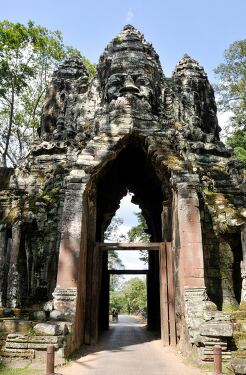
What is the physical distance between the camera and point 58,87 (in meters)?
18.8

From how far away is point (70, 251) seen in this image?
30.9 feet

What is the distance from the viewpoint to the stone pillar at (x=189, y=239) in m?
9.12

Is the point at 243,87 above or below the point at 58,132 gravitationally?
above

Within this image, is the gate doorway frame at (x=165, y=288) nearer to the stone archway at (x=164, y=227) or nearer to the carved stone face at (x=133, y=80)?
the stone archway at (x=164, y=227)

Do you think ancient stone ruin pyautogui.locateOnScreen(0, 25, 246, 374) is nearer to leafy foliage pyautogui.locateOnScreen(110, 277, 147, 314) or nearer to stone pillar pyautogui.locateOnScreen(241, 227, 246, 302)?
stone pillar pyautogui.locateOnScreen(241, 227, 246, 302)

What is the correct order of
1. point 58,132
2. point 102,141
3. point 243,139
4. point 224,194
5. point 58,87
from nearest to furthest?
1. point 102,141
2. point 224,194
3. point 58,132
4. point 58,87
5. point 243,139

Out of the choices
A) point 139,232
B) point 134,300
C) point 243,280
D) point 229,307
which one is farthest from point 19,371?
point 134,300

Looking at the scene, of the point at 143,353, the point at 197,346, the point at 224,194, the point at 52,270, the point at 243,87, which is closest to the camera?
the point at 197,346

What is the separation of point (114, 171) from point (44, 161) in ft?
10.5

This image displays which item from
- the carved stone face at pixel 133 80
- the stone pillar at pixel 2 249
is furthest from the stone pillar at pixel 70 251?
the carved stone face at pixel 133 80

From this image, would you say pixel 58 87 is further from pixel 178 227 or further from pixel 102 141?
pixel 178 227

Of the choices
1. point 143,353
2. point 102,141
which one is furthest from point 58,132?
point 143,353

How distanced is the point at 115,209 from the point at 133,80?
5253 millimetres

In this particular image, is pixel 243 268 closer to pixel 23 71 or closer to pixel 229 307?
pixel 229 307
